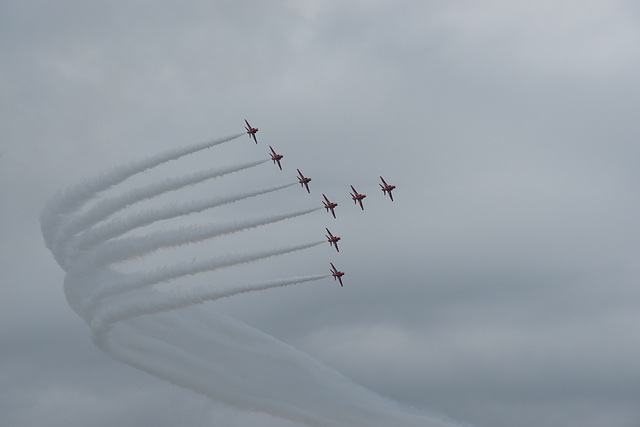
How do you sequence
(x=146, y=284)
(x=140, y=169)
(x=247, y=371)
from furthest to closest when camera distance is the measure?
(x=247, y=371) → (x=140, y=169) → (x=146, y=284)

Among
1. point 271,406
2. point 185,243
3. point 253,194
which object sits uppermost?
point 253,194

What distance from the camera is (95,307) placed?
73.1m

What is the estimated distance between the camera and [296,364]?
84.4 m

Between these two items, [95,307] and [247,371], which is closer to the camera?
[95,307]

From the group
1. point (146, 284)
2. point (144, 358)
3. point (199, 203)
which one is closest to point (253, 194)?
point (199, 203)

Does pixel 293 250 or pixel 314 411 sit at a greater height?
pixel 293 250

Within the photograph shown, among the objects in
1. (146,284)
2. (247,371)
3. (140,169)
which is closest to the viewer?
(146,284)

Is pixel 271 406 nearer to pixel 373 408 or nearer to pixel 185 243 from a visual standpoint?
pixel 373 408

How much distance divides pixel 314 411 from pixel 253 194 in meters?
20.5

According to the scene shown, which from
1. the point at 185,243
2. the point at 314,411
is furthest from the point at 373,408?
the point at 185,243

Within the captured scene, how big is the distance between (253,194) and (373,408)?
22.9 metres

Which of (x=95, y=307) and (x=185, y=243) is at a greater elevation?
(x=185, y=243)

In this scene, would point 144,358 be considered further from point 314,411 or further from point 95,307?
point 314,411

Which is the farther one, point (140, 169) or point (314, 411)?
point (314, 411)
